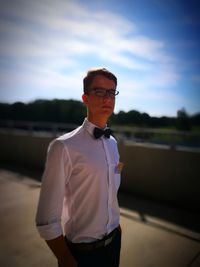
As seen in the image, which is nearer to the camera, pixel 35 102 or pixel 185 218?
pixel 185 218

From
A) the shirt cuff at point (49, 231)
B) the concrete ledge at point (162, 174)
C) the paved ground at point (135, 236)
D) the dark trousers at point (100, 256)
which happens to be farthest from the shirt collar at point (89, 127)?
the concrete ledge at point (162, 174)

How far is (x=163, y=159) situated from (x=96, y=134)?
441 centimetres

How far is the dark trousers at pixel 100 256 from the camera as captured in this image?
1624 millimetres

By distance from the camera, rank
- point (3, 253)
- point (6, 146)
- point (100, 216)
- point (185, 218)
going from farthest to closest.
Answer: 1. point (6, 146)
2. point (185, 218)
3. point (3, 253)
4. point (100, 216)

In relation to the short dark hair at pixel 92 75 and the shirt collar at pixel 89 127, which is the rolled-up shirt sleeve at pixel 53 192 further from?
the short dark hair at pixel 92 75

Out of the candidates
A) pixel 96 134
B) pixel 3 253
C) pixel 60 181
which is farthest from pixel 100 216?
pixel 3 253

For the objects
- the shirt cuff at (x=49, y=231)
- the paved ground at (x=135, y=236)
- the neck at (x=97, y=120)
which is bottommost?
the paved ground at (x=135, y=236)

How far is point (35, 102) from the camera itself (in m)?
7.75

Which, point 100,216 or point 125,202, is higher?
point 100,216

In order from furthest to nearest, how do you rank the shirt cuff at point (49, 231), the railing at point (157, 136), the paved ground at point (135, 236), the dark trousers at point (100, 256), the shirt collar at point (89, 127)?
the railing at point (157, 136) < the paved ground at point (135, 236) < the shirt collar at point (89, 127) < the dark trousers at point (100, 256) < the shirt cuff at point (49, 231)

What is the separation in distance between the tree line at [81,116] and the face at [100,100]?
0.91 m

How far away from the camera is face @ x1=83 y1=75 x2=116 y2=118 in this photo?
5.53ft

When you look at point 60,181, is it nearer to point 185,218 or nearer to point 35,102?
point 185,218

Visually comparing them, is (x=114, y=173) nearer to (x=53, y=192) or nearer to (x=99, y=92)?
(x=53, y=192)
